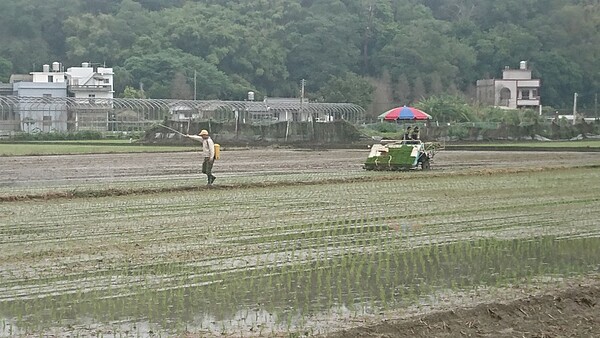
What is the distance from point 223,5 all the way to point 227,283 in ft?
356

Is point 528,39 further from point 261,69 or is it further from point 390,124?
point 390,124

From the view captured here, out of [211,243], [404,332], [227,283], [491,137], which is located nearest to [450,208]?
[211,243]

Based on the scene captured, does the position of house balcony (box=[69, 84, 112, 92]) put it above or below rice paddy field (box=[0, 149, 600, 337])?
above

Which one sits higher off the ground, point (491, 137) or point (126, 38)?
point (126, 38)

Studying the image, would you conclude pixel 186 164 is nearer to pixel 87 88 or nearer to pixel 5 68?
pixel 87 88

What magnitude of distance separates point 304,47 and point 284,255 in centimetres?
8888

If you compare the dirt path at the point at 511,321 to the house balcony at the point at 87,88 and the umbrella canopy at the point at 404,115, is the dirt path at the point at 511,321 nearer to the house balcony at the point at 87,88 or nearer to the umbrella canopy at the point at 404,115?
the umbrella canopy at the point at 404,115

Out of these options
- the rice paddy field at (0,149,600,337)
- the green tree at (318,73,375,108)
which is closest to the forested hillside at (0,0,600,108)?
the green tree at (318,73,375,108)

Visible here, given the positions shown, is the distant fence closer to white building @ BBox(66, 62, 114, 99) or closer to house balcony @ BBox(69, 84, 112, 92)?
white building @ BBox(66, 62, 114, 99)

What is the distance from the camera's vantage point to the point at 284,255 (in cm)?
1139

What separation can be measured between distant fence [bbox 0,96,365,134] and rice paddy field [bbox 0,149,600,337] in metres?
34.6

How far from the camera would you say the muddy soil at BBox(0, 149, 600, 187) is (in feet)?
81.0

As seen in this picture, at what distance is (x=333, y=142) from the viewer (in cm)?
5094

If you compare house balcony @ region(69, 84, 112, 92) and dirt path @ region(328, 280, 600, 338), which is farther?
house balcony @ region(69, 84, 112, 92)
